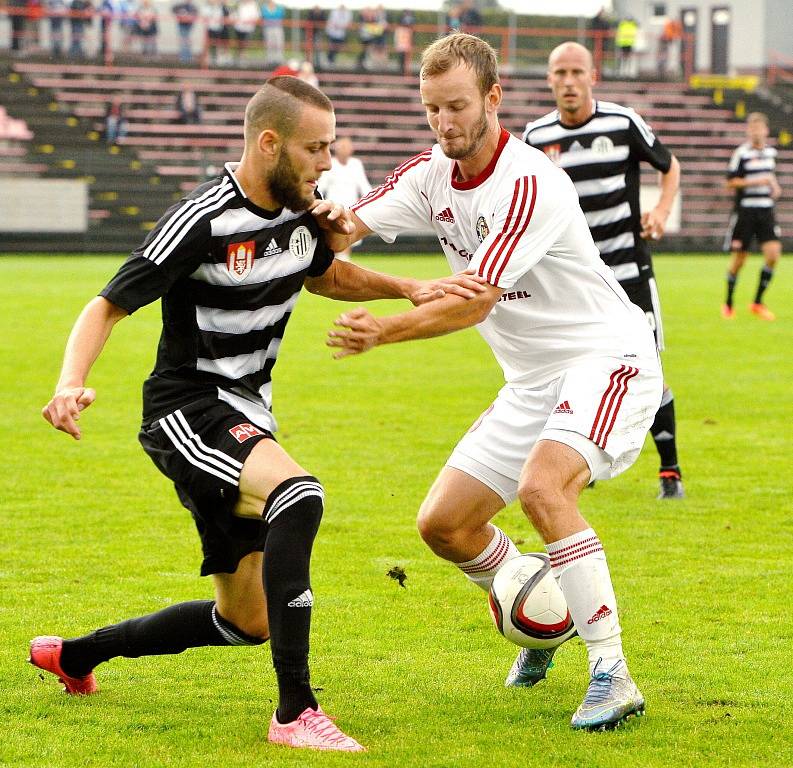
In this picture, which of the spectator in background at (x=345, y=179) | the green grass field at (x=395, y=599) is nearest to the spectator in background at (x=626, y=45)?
the spectator in background at (x=345, y=179)

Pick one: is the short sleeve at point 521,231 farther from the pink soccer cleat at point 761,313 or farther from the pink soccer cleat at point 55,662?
the pink soccer cleat at point 761,313

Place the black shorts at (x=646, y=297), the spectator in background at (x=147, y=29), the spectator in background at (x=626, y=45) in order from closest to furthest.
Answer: the black shorts at (x=646, y=297) < the spectator in background at (x=147, y=29) < the spectator in background at (x=626, y=45)

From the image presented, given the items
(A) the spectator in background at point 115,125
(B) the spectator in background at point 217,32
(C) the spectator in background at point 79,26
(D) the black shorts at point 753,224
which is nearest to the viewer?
(D) the black shorts at point 753,224

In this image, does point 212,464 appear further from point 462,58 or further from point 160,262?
point 462,58

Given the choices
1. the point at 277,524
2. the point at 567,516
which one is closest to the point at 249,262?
the point at 277,524

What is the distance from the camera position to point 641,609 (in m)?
5.79

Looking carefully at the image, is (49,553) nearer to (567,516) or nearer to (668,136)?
(567,516)

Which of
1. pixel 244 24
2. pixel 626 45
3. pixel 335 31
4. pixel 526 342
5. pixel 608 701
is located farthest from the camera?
pixel 626 45

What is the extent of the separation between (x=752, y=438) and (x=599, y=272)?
18.5 feet

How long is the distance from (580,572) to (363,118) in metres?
31.7

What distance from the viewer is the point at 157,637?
4645 mm

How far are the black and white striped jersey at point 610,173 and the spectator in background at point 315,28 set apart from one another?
29987 millimetres

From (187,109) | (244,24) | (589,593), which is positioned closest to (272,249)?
(589,593)

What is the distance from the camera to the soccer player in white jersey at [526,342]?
14.5 feet
